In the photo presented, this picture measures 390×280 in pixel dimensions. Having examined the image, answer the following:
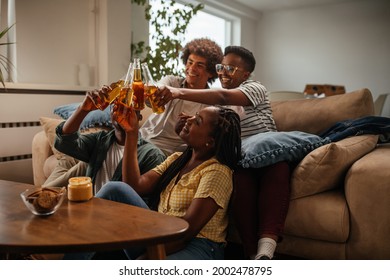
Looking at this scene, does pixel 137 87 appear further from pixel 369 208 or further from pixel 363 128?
pixel 363 128

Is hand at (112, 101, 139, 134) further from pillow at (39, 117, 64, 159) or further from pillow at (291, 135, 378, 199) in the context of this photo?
pillow at (39, 117, 64, 159)

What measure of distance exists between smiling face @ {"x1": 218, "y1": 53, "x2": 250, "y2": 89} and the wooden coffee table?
967mm

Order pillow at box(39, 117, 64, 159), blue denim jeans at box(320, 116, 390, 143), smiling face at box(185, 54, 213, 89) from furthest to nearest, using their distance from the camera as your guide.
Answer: pillow at box(39, 117, 64, 159), smiling face at box(185, 54, 213, 89), blue denim jeans at box(320, 116, 390, 143)

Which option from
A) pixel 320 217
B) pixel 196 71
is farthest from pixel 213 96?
pixel 320 217

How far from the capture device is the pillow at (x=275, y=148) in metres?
1.44

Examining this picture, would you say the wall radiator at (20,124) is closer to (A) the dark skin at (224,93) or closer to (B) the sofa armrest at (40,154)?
(B) the sofa armrest at (40,154)

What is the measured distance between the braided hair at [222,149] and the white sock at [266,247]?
0.89 ft

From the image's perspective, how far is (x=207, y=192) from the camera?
116 centimetres

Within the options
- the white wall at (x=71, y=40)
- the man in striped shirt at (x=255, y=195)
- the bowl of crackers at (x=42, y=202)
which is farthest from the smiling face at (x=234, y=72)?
the white wall at (x=71, y=40)

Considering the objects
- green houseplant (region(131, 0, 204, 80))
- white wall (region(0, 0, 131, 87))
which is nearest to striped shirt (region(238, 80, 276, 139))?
white wall (region(0, 0, 131, 87))

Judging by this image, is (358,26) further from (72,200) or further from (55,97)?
(72,200)

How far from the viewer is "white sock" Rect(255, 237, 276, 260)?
1304 millimetres

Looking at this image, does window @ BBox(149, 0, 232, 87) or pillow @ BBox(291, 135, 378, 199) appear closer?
pillow @ BBox(291, 135, 378, 199)

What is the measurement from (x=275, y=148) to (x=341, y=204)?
30 cm
